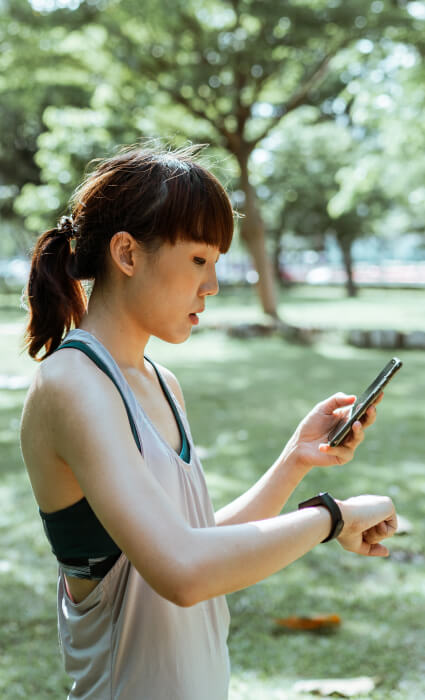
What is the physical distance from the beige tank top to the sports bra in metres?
0.02

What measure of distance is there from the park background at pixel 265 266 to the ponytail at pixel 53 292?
6.7 inches

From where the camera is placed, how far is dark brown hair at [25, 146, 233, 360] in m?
1.40

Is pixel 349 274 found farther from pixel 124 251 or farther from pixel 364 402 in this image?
pixel 124 251

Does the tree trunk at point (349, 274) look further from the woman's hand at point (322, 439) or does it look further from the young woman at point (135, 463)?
the young woman at point (135, 463)

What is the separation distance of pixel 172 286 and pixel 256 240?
13166 mm

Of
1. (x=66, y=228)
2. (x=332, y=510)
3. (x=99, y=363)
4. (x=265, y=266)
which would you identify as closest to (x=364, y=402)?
(x=332, y=510)

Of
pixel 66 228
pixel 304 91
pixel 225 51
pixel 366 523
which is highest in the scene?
pixel 225 51

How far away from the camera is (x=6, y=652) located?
3104 millimetres

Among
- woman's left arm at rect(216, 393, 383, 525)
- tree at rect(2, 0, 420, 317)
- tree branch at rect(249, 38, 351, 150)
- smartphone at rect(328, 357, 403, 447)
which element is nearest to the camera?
smartphone at rect(328, 357, 403, 447)

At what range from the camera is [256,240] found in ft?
47.3

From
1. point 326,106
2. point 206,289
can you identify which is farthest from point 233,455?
point 326,106

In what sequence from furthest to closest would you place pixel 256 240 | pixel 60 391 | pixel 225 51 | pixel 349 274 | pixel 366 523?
pixel 349 274, pixel 256 240, pixel 225 51, pixel 366 523, pixel 60 391

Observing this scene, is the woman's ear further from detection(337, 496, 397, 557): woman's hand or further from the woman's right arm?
detection(337, 496, 397, 557): woman's hand

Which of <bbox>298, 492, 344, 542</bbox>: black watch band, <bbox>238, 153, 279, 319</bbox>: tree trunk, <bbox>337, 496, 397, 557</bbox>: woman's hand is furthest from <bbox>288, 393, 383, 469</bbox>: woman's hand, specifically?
<bbox>238, 153, 279, 319</bbox>: tree trunk
